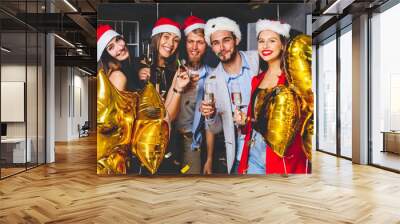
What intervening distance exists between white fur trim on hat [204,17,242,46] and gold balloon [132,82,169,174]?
1.40 metres

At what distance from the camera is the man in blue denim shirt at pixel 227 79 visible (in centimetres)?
671

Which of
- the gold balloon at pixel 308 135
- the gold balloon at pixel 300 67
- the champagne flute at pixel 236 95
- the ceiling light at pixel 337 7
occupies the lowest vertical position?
the gold balloon at pixel 308 135

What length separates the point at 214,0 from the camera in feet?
28.9

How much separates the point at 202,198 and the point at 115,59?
301 centimetres

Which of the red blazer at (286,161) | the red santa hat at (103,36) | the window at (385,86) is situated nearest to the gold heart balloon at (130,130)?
the red santa hat at (103,36)

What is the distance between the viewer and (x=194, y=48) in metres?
6.73

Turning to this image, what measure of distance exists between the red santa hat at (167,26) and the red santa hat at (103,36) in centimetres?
72

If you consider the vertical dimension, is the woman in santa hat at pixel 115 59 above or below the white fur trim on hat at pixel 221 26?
below

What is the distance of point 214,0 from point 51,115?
4.64m

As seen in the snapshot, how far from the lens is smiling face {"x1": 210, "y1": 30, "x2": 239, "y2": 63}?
6.71 m

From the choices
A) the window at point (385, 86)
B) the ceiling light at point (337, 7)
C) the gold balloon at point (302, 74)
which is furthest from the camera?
the window at point (385, 86)

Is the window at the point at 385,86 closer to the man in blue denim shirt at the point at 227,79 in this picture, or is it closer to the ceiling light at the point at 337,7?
the ceiling light at the point at 337,7

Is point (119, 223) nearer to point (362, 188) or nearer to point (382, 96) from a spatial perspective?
point (362, 188)

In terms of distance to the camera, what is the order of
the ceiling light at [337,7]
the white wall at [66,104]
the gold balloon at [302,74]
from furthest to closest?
the white wall at [66,104] < the ceiling light at [337,7] < the gold balloon at [302,74]
